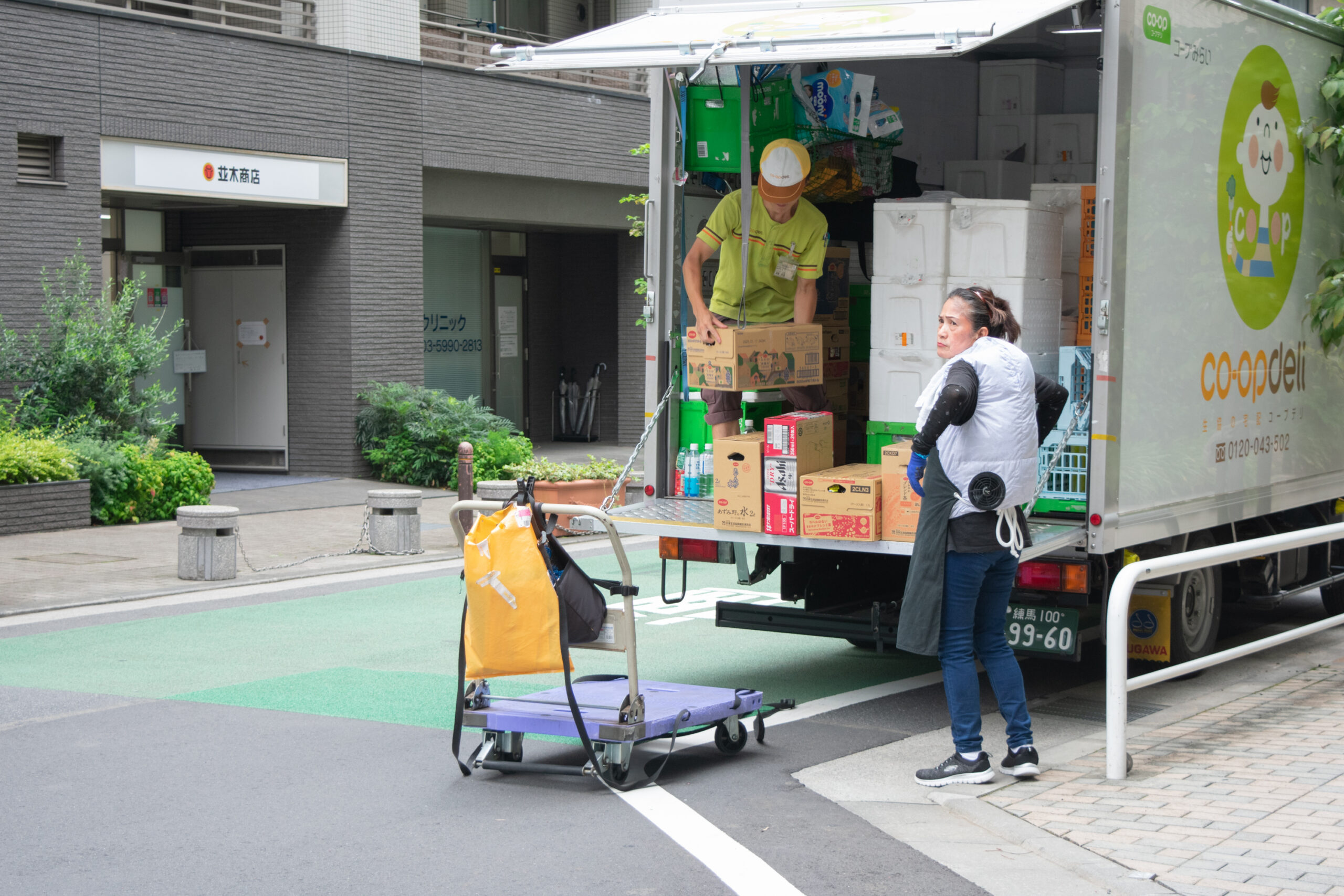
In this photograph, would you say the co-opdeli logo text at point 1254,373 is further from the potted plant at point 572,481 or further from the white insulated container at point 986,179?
the potted plant at point 572,481

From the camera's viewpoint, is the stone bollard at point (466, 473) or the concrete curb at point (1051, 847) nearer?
the concrete curb at point (1051, 847)

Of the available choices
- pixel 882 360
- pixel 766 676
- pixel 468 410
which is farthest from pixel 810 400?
pixel 468 410

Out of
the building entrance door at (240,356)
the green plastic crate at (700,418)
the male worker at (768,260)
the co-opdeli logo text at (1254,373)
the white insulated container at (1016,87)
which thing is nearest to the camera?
the co-opdeli logo text at (1254,373)

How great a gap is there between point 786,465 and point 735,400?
0.91m

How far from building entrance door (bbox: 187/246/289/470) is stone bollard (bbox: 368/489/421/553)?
280 inches

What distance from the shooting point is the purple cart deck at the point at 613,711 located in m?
6.48

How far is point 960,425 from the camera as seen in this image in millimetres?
6398

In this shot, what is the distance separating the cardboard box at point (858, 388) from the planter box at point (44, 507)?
9065 millimetres

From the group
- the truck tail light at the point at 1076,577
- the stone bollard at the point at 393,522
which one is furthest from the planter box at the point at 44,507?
the truck tail light at the point at 1076,577

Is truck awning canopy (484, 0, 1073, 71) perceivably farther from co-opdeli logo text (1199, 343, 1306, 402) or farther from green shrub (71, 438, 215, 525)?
green shrub (71, 438, 215, 525)

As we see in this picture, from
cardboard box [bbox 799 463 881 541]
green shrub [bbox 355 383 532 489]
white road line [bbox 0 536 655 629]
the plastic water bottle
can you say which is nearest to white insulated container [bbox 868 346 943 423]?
cardboard box [bbox 799 463 881 541]

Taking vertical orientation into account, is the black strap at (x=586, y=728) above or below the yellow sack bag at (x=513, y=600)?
below

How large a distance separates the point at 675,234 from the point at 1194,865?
15.3 feet

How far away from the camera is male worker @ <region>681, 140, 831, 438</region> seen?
8.49 m
